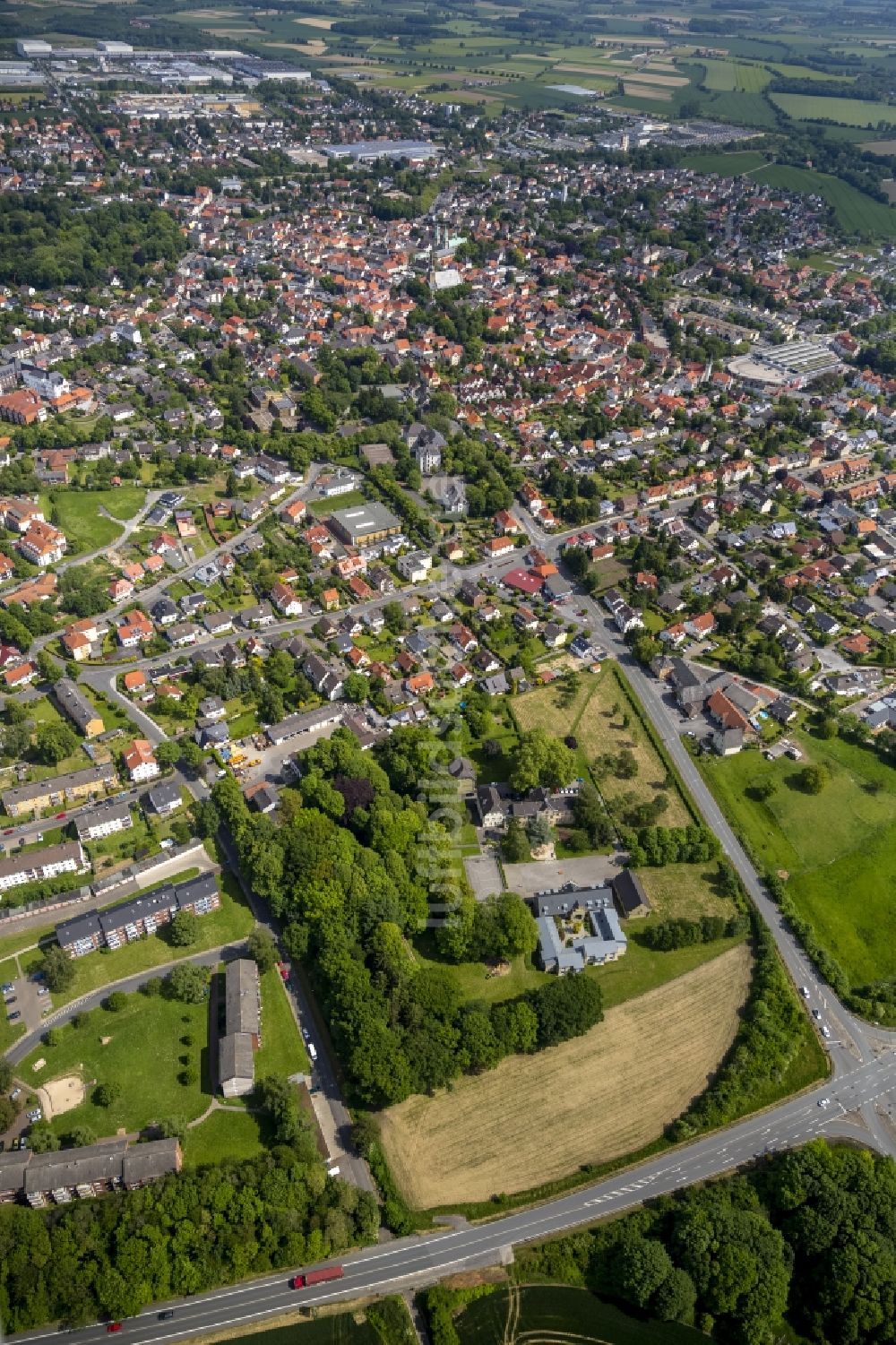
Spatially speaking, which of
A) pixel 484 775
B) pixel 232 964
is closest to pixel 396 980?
pixel 232 964

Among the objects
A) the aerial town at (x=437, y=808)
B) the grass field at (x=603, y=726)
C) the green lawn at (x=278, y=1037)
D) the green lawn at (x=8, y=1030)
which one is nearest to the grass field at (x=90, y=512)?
the aerial town at (x=437, y=808)

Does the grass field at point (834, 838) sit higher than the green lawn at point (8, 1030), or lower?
higher

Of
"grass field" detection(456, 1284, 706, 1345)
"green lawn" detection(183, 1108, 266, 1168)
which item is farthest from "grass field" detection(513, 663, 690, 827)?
"green lawn" detection(183, 1108, 266, 1168)

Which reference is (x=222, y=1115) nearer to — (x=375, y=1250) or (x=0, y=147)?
(x=375, y=1250)

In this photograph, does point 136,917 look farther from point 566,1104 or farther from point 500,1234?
point 566,1104

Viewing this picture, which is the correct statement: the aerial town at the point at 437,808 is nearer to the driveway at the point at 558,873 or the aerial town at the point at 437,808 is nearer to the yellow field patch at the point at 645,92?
the driveway at the point at 558,873
